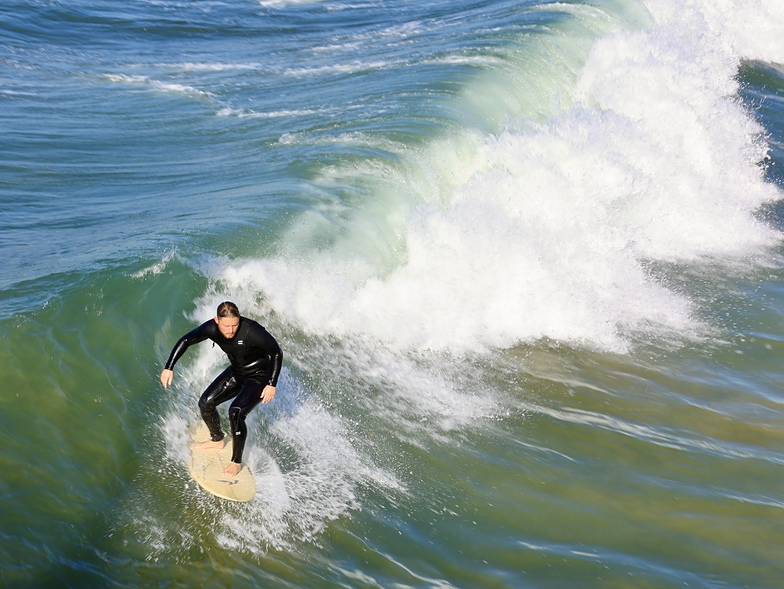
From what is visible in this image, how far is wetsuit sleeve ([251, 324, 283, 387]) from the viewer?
6.48m

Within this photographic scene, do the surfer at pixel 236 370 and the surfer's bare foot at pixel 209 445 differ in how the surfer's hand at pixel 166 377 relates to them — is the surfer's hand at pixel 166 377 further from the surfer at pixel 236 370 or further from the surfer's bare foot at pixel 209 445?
the surfer's bare foot at pixel 209 445

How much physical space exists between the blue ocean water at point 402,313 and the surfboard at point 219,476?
0.31ft

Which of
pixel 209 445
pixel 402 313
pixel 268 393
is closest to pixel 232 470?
pixel 209 445

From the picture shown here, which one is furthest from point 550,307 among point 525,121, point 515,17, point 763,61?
point 763,61

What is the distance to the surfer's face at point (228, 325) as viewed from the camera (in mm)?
6207

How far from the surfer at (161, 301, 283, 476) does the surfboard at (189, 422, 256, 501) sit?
0.06 m

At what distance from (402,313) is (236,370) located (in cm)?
324

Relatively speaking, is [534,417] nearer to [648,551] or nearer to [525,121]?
[648,551]

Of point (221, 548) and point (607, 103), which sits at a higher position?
point (607, 103)

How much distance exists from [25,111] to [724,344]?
443 inches

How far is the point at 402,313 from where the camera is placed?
9562 mm

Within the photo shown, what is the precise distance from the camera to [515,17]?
20625 millimetres

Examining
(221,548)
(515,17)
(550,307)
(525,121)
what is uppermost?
(515,17)

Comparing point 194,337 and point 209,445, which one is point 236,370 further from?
point 209,445
